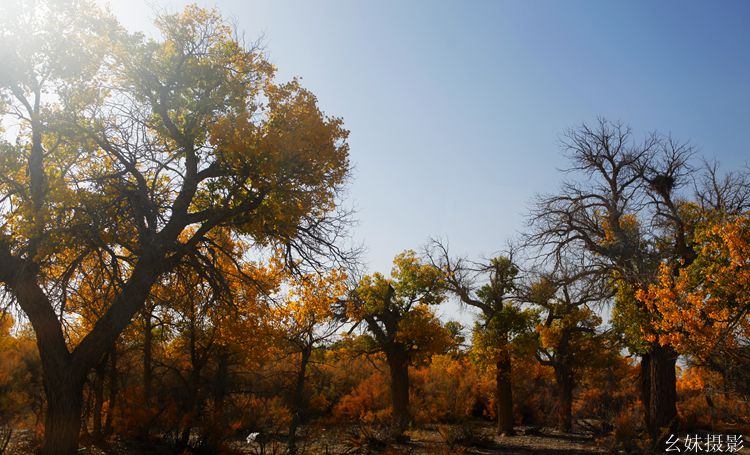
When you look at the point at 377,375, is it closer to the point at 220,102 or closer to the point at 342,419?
the point at 342,419

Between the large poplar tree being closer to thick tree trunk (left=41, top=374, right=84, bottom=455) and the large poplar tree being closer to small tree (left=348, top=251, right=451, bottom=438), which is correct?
thick tree trunk (left=41, top=374, right=84, bottom=455)

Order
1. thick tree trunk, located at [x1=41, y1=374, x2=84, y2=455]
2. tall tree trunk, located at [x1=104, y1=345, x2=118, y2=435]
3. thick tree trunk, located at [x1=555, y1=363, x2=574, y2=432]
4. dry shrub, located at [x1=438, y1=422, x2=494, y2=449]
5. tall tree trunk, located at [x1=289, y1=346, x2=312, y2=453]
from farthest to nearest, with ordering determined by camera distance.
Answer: thick tree trunk, located at [x1=555, y1=363, x2=574, y2=432] < dry shrub, located at [x1=438, y1=422, x2=494, y2=449] < tall tree trunk, located at [x1=104, y1=345, x2=118, y2=435] < tall tree trunk, located at [x1=289, y1=346, x2=312, y2=453] < thick tree trunk, located at [x1=41, y1=374, x2=84, y2=455]

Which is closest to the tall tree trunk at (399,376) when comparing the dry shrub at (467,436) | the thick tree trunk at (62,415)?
the dry shrub at (467,436)

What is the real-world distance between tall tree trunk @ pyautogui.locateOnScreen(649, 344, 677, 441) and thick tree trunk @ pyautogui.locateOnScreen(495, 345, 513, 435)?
730 centimetres

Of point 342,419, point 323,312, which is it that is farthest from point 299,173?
point 342,419

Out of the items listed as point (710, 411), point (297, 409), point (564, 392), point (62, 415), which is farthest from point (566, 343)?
point (62, 415)

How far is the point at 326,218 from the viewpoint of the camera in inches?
488

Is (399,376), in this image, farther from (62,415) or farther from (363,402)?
(62,415)

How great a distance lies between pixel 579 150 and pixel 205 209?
11509 mm

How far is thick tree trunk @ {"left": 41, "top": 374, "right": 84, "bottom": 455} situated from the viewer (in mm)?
9531

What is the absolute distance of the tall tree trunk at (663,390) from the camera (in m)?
15.4

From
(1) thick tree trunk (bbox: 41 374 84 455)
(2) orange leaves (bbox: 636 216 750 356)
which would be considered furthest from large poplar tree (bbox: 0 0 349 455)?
(2) orange leaves (bbox: 636 216 750 356)

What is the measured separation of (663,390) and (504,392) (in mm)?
8465

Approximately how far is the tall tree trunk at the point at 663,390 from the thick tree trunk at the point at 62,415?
14243 millimetres
